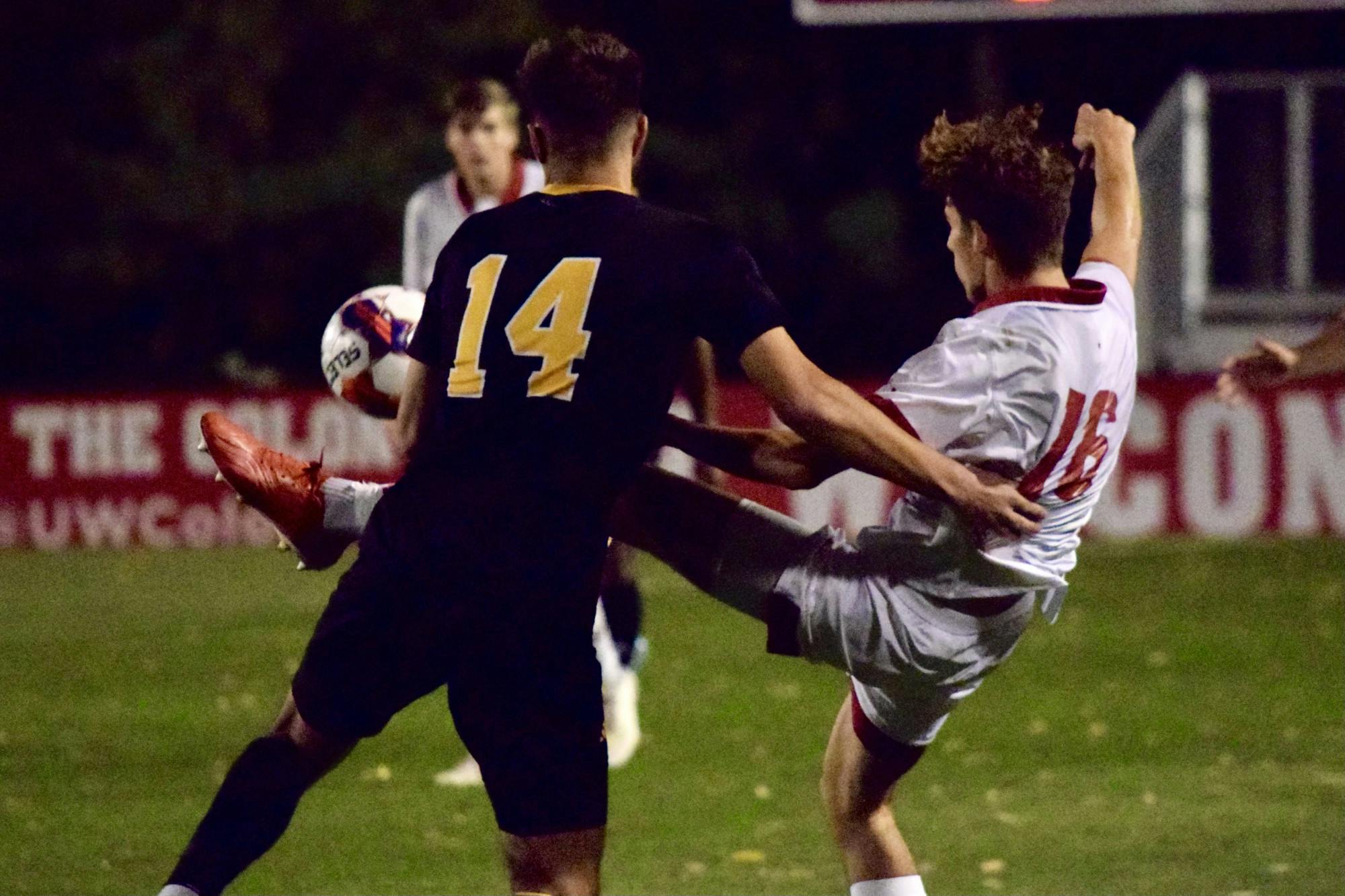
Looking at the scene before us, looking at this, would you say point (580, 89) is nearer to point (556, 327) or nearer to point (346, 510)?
point (556, 327)

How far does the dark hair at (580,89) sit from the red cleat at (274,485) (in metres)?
1.12

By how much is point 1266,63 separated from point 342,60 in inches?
Answer: 485

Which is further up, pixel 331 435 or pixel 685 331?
pixel 685 331

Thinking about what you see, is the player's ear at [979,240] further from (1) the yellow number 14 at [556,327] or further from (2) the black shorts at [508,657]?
(2) the black shorts at [508,657]

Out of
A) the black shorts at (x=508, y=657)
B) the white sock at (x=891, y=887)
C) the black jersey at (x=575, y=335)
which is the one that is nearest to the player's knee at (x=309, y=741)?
the black shorts at (x=508, y=657)

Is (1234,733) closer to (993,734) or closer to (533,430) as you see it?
(993,734)

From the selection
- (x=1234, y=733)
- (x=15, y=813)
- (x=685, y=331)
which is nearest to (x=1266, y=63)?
(x=1234, y=733)

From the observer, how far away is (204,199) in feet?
89.4

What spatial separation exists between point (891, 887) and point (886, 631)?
74cm

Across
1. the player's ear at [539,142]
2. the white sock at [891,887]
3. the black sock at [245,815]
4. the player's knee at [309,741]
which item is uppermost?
the player's ear at [539,142]

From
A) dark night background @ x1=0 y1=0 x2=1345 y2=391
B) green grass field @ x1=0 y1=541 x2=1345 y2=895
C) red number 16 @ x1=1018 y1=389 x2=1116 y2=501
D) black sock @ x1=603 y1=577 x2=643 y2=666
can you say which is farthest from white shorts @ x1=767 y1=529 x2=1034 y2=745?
dark night background @ x1=0 y1=0 x2=1345 y2=391

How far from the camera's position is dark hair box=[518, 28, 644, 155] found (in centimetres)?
393

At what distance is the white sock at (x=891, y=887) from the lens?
4.72m

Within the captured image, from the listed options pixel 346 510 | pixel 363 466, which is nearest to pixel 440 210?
pixel 346 510
